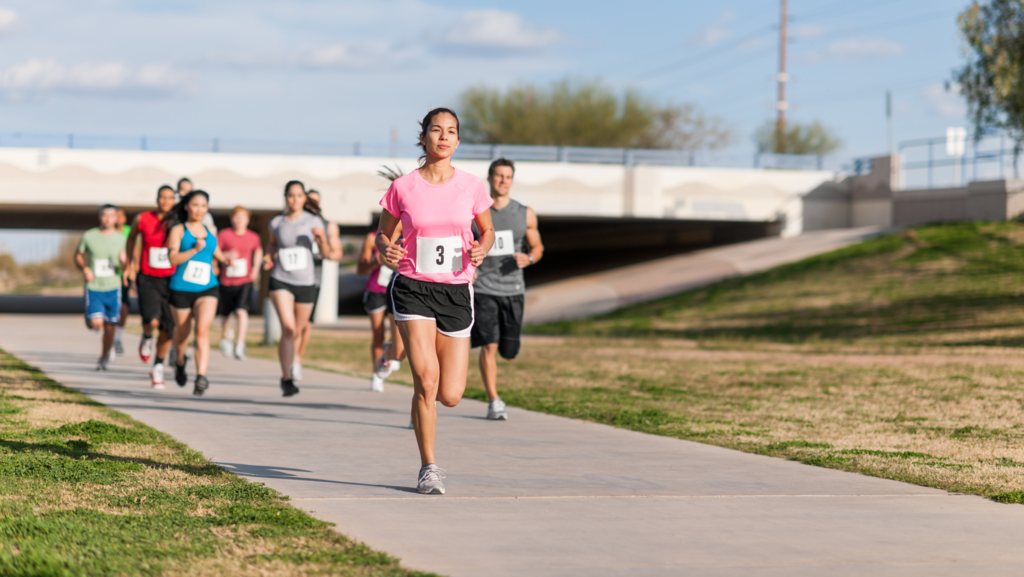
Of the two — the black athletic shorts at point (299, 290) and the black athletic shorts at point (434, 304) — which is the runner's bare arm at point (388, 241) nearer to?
the black athletic shorts at point (434, 304)

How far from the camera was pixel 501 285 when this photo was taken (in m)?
9.28

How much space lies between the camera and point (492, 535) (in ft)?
15.6

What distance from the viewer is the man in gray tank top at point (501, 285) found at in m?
9.22

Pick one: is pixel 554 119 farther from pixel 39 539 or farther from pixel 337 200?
pixel 39 539

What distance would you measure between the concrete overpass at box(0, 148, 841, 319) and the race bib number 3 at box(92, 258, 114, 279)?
2177 cm

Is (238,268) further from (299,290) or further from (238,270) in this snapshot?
(299,290)

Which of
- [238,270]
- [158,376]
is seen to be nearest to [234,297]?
[238,270]

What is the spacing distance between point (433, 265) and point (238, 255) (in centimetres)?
827

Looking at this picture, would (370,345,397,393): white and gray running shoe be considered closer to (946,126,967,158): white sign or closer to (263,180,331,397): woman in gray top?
(263,180,331,397): woman in gray top

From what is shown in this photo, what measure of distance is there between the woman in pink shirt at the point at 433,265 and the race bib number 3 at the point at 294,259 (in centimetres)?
490

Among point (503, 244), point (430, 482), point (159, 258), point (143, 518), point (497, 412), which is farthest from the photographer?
point (159, 258)

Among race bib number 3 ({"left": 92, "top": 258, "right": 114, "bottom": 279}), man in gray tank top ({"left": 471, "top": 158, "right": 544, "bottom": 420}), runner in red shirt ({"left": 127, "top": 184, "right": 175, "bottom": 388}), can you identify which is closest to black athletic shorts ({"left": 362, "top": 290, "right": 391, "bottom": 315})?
runner in red shirt ({"left": 127, "top": 184, "right": 175, "bottom": 388})

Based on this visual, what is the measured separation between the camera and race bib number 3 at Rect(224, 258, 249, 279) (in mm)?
13875

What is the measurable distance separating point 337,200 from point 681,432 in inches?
1218
